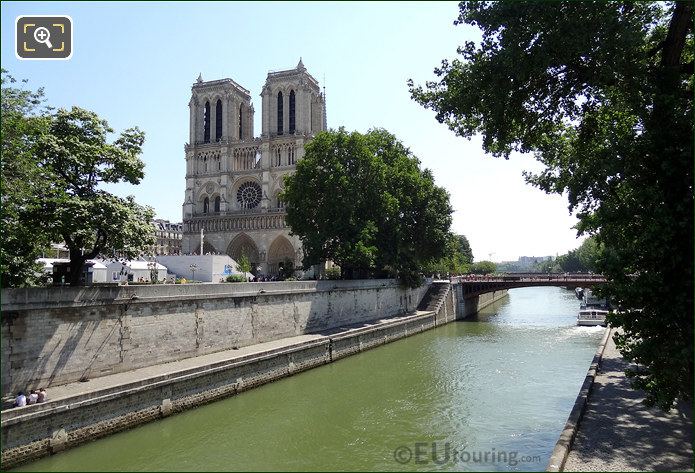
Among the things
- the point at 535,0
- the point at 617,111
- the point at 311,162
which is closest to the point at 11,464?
the point at 535,0

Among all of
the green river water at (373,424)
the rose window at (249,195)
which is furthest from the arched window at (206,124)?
the green river water at (373,424)

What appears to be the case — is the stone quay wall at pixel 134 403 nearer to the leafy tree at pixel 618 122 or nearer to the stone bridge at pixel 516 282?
the leafy tree at pixel 618 122

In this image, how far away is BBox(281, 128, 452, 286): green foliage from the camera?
37.7 metres

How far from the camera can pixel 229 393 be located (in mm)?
20625

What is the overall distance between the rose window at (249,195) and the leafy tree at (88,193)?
49.8m

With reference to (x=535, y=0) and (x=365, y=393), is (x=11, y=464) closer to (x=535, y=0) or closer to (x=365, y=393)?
(x=365, y=393)

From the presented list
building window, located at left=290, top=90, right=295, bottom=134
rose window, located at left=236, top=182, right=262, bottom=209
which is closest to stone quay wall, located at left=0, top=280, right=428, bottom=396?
rose window, located at left=236, top=182, right=262, bottom=209

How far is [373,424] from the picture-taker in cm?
1728

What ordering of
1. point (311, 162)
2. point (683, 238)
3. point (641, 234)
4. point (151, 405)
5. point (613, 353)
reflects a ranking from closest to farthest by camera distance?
point (683, 238)
point (641, 234)
point (151, 405)
point (613, 353)
point (311, 162)

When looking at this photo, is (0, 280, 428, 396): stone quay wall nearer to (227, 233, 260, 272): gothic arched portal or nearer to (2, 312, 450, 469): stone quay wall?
(2, 312, 450, 469): stone quay wall

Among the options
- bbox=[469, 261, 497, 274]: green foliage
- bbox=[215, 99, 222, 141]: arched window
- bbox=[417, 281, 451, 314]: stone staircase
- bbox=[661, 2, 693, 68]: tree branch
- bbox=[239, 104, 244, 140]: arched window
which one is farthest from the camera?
bbox=[469, 261, 497, 274]: green foliage

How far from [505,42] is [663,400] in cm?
1070

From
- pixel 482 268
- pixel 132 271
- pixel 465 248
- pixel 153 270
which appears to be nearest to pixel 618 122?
pixel 153 270

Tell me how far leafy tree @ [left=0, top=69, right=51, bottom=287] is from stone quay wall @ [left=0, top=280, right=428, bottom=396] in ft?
6.57
